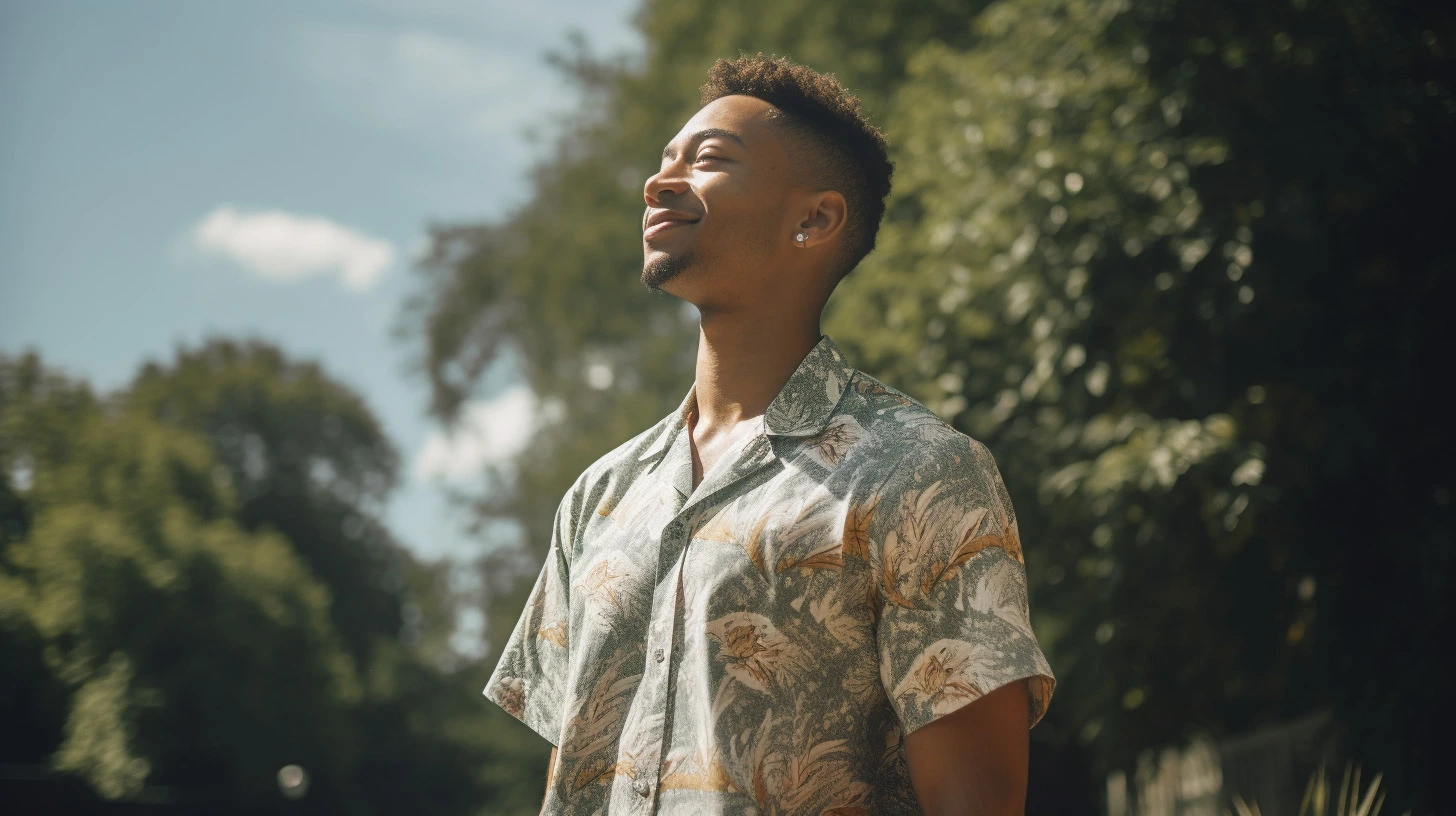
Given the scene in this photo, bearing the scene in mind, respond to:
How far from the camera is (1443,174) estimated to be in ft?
20.5

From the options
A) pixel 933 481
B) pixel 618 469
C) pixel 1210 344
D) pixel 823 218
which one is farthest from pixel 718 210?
pixel 1210 344

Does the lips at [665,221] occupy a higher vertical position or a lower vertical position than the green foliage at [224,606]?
lower

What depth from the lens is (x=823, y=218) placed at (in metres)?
2.56

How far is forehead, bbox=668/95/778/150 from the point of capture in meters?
2.54

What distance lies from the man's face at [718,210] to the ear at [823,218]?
5cm

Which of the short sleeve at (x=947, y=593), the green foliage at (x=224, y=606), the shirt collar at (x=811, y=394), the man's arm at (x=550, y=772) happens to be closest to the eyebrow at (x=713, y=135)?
the shirt collar at (x=811, y=394)

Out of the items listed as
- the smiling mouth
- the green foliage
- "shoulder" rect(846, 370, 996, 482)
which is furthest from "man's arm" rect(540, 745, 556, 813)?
the green foliage

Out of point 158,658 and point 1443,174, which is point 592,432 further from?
point 1443,174

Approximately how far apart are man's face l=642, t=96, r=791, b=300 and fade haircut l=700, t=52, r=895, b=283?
2.9 inches

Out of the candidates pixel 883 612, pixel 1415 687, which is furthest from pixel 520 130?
pixel 883 612

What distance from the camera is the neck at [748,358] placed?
2471 mm

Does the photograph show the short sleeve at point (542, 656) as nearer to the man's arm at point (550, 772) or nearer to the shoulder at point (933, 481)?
the man's arm at point (550, 772)

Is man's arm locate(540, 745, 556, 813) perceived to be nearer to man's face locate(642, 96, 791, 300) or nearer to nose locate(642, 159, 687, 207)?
man's face locate(642, 96, 791, 300)

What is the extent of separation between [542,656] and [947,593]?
0.89 m
